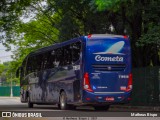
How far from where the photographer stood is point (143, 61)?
3234 centimetres

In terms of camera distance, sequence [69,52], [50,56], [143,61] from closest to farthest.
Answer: [69,52]
[50,56]
[143,61]

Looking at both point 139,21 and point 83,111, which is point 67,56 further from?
point 139,21

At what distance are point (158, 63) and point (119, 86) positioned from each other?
1276 cm

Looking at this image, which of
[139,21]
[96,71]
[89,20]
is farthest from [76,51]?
[89,20]

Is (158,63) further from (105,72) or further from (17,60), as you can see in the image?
(17,60)

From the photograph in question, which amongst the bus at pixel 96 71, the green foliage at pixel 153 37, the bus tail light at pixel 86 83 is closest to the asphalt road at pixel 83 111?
the bus at pixel 96 71

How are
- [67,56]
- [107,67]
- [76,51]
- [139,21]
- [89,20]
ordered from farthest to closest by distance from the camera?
[89,20] < [139,21] < [67,56] < [76,51] < [107,67]

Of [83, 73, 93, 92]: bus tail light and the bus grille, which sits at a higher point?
the bus grille

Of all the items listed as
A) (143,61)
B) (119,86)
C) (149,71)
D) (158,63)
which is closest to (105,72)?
(119,86)

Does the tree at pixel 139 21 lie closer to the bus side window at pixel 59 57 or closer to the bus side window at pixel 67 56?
the bus side window at pixel 67 56

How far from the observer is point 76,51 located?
2317 centimetres

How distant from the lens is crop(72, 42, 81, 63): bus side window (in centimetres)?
2286

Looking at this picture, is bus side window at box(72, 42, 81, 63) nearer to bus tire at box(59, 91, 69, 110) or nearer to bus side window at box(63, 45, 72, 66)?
bus side window at box(63, 45, 72, 66)

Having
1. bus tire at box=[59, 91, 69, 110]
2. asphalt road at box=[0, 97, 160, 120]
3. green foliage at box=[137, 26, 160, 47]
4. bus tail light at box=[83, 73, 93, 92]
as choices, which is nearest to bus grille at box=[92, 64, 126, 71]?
bus tail light at box=[83, 73, 93, 92]
